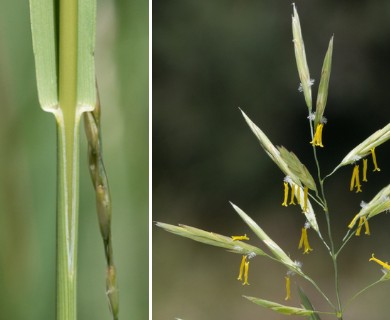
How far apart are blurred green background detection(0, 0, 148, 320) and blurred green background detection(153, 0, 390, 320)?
544 millimetres

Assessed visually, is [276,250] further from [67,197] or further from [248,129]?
[248,129]

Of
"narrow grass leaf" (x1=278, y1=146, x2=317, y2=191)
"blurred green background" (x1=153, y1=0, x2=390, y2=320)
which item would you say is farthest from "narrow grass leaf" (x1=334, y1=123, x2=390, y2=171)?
"blurred green background" (x1=153, y1=0, x2=390, y2=320)

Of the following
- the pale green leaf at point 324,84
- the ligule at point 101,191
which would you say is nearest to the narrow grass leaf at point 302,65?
the pale green leaf at point 324,84

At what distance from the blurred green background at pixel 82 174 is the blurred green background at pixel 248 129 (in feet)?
1.79

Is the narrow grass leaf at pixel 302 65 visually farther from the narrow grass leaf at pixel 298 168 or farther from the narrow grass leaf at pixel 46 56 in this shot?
the narrow grass leaf at pixel 46 56

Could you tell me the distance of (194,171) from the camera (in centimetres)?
98

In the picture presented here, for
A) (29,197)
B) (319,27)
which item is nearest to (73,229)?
(29,197)

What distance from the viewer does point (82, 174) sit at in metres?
0.35

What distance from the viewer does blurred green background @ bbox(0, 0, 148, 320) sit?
334 mm

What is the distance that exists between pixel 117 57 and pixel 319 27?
67 cm

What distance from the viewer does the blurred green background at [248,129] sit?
0.93m

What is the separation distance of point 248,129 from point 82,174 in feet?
2.21

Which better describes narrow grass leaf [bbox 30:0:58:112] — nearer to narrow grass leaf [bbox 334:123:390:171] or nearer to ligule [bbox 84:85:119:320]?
ligule [bbox 84:85:119:320]

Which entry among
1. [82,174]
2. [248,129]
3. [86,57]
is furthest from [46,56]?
[248,129]
